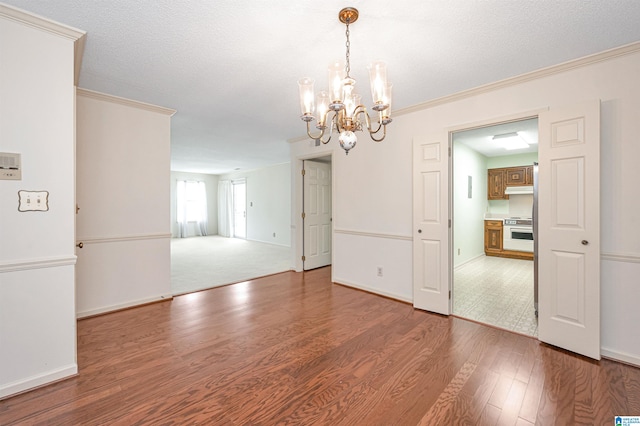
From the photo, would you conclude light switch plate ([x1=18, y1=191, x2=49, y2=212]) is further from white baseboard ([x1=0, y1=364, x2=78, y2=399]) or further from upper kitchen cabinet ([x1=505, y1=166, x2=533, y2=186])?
upper kitchen cabinet ([x1=505, y1=166, x2=533, y2=186])

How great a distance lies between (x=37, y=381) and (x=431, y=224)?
366 cm

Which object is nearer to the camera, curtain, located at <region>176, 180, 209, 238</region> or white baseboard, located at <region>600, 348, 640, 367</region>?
white baseboard, located at <region>600, 348, 640, 367</region>

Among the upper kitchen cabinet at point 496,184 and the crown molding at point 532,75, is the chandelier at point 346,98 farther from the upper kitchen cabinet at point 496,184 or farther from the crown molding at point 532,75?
the upper kitchen cabinet at point 496,184

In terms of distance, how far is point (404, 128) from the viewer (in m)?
3.57

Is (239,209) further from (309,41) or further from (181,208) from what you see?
(309,41)

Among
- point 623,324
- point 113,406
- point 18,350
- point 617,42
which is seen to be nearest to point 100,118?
point 18,350

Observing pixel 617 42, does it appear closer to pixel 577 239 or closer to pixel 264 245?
pixel 577 239

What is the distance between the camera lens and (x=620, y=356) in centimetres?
223

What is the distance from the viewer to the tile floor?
3.02m

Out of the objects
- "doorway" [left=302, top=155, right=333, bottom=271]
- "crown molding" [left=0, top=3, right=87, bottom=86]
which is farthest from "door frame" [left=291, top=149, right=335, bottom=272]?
"crown molding" [left=0, top=3, right=87, bottom=86]

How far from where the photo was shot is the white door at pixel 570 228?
88.5 inches

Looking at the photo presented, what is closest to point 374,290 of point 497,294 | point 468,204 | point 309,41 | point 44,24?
point 497,294

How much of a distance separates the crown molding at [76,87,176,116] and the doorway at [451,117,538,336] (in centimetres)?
404

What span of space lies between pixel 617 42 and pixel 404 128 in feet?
6.17
